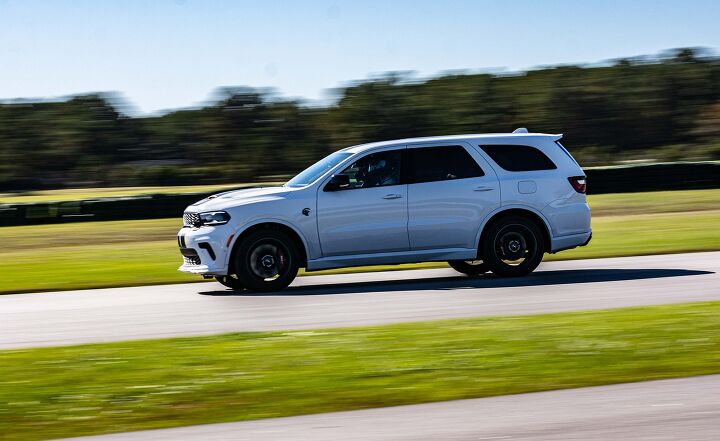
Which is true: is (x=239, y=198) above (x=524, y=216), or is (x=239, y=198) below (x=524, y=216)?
above

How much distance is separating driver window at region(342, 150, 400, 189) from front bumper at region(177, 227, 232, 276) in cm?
168

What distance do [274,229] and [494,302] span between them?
300cm

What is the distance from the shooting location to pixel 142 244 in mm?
23656

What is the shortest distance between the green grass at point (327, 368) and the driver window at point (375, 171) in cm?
374

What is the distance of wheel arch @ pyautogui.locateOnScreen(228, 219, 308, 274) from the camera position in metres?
12.7

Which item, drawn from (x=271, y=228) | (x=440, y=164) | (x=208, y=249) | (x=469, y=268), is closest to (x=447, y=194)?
(x=440, y=164)

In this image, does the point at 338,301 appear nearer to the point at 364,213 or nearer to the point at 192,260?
the point at 364,213

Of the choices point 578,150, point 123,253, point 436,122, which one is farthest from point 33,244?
point 578,150

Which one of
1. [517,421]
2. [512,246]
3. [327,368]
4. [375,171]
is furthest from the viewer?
[512,246]

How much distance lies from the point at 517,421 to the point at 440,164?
302 inches

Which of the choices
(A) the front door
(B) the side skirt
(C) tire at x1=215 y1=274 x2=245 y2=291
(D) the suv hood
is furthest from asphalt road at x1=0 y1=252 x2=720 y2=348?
(D) the suv hood

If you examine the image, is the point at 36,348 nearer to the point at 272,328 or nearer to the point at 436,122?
the point at 272,328

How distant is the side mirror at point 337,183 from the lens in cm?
1298

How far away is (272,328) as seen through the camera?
32.3 feet
